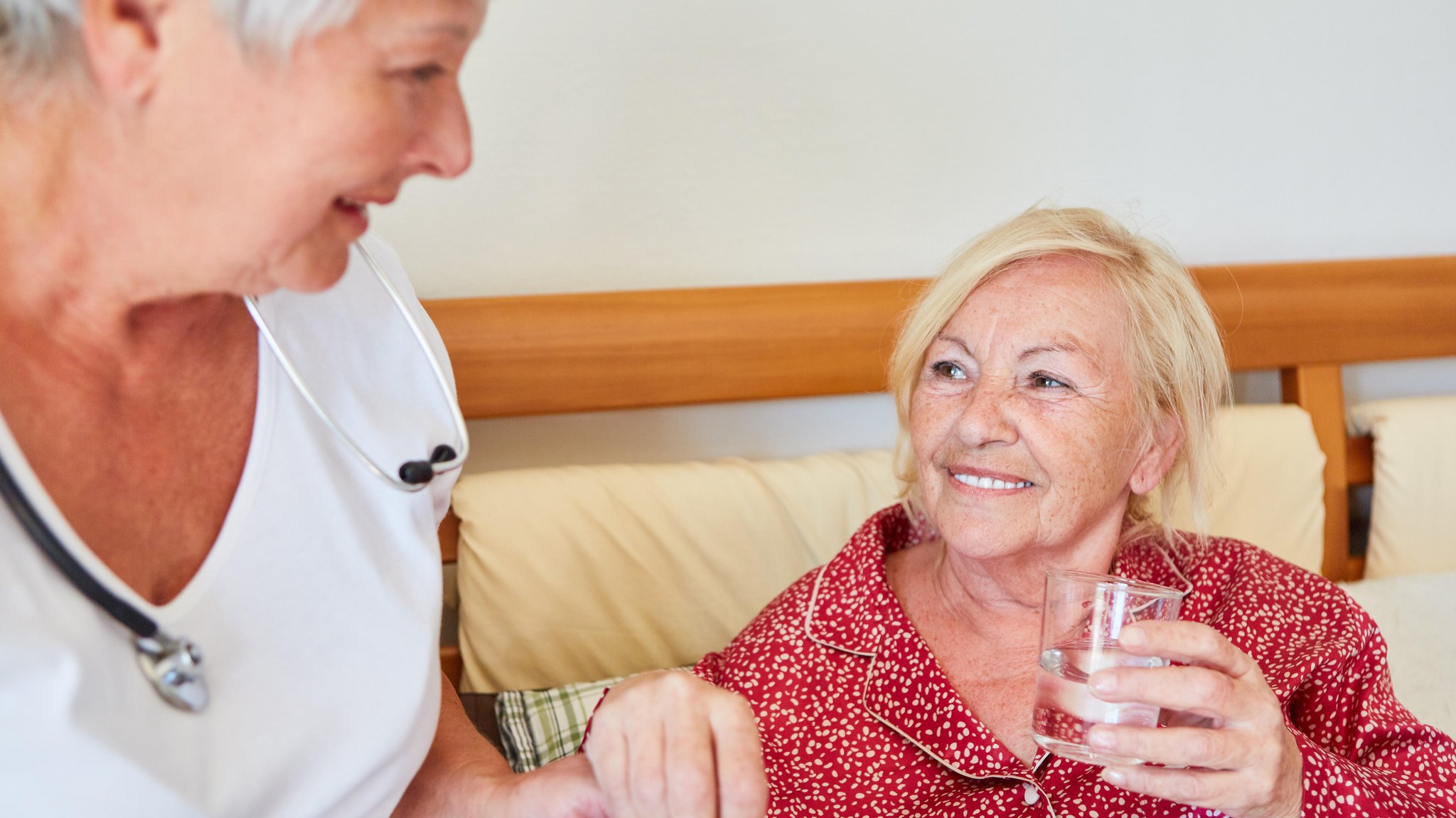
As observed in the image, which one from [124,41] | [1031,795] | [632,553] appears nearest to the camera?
[124,41]

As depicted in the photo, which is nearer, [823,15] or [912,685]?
[912,685]

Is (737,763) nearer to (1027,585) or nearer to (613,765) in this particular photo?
(613,765)

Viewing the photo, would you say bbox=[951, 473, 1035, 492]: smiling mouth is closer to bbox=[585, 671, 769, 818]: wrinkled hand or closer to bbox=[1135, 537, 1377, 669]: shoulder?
bbox=[1135, 537, 1377, 669]: shoulder

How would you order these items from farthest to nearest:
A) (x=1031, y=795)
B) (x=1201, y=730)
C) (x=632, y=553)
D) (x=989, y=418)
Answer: (x=632, y=553) < (x=989, y=418) < (x=1031, y=795) < (x=1201, y=730)

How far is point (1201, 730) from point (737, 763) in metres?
0.54

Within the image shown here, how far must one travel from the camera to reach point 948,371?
165 centimetres

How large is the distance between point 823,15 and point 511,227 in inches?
24.2

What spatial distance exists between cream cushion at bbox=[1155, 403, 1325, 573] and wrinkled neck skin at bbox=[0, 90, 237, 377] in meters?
1.77

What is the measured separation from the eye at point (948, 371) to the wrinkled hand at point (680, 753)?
0.83 metres

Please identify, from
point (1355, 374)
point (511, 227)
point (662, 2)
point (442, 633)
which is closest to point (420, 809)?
point (442, 633)

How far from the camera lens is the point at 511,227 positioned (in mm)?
1975

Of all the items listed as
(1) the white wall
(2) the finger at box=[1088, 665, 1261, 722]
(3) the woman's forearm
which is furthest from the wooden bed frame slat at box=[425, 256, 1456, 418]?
(2) the finger at box=[1088, 665, 1261, 722]

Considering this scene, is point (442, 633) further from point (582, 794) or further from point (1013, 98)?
point (1013, 98)

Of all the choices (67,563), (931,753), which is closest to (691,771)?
(67,563)
